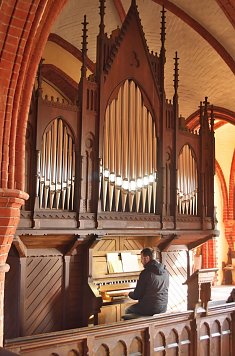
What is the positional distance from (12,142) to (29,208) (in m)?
1.65

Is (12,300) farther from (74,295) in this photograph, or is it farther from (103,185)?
(103,185)

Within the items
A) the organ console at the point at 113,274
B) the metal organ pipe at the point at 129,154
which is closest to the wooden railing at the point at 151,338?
the organ console at the point at 113,274

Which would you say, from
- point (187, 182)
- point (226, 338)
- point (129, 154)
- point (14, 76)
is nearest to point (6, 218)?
point (14, 76)

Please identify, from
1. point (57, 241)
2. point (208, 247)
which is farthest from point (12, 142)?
point (208, 247)

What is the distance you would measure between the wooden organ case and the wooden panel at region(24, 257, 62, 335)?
2 cm

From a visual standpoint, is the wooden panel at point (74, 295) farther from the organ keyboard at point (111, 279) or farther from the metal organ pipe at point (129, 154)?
the metal organ pipe at point (129, 154)

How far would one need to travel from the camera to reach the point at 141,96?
8.26m

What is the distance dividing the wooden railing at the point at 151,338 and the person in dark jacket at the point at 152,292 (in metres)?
0.44

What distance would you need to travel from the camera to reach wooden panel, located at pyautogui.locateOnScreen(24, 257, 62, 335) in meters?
7.04

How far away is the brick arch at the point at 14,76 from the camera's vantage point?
5.06m

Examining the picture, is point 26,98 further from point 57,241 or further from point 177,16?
point 177,16

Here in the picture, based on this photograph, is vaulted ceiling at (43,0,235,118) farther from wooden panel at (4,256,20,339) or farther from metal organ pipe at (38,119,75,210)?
wooden panel at (4,256,20,339)

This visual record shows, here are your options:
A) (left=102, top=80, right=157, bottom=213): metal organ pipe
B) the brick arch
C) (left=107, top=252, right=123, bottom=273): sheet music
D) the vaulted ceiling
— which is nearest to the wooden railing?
the brick arch

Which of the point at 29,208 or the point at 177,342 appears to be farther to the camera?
the point at 29,208
